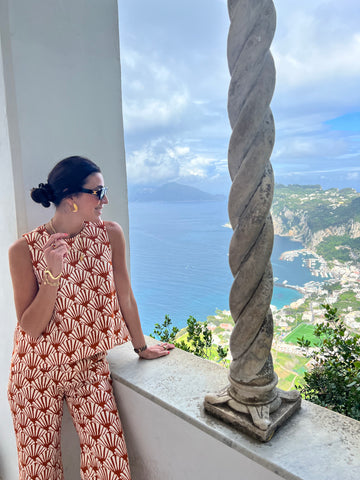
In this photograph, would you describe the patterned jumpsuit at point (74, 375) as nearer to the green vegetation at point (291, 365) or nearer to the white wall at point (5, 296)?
the white wall at point (5, 296)

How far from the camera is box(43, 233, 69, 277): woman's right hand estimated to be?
138 centimetres

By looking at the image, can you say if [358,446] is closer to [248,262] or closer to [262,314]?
[262,314]

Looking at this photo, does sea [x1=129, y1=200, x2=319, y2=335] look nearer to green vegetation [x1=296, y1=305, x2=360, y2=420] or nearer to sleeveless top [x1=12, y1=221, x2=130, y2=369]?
sleeveless top [x1=12, y1=221, x2=130, y2=369]

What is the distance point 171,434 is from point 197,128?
1.52 m

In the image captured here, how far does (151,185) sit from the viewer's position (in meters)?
2.04

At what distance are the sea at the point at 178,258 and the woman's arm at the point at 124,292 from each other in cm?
8

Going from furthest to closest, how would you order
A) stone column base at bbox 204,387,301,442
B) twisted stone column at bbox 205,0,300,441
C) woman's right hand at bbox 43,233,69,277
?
woman's right hand at bbox 43,233,69,277, stone column base at bbox 204,387,301,442, twisted stone column at bbox 205,0,300,441

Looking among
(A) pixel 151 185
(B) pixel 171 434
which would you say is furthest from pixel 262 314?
(A) pixel 151 185

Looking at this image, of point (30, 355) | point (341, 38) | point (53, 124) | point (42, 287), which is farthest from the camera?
point (53, 124)

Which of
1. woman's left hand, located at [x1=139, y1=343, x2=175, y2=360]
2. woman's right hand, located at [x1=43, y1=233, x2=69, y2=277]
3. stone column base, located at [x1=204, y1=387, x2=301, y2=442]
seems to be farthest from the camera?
woman's left hand, located at [x1=139, y1=343, x2=175, y2=360]

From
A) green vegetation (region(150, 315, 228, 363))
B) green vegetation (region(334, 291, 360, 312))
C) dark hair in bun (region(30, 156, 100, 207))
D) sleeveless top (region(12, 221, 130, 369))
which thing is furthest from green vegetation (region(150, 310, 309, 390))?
dark hair in bun (region(30, 156, 100, 207))

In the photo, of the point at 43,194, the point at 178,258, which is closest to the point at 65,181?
A: the point at 43,194

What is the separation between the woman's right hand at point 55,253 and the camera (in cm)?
138

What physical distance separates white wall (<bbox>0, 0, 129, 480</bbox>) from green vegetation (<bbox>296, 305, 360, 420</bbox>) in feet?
4.12
